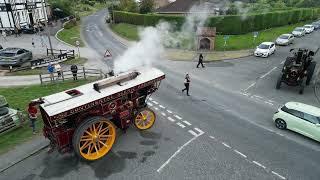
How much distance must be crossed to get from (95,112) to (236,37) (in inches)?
1326

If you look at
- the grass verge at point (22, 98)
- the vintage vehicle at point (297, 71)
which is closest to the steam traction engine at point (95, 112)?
the grass verge at point (22, 98)

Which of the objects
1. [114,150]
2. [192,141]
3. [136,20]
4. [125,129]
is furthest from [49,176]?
[136,20]

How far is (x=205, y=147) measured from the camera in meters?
13.0

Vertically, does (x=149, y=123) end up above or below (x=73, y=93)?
below

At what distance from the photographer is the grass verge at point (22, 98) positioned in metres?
13.0

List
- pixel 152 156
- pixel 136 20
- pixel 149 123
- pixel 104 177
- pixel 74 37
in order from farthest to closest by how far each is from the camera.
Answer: pixel 136 20 → pixel 74 37 → pixel 149 123 → pixel 152 156 → pixel 104 177

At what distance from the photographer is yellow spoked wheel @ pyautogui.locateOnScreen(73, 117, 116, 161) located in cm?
1105

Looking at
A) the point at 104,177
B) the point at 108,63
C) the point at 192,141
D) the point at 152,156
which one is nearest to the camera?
the point at 104,177

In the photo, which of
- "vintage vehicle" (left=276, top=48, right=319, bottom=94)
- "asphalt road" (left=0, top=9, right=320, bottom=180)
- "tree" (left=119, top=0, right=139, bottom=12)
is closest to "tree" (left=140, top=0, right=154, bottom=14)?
"tree" (left=119, top=0, right=139, bottom=12)

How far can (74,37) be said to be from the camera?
142ft

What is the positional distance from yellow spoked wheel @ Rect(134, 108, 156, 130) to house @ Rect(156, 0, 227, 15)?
33.1 meters

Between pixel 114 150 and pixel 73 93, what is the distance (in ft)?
10.6

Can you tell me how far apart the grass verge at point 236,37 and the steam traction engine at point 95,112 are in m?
23.0

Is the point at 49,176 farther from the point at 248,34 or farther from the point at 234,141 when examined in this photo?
the point at 248,34
